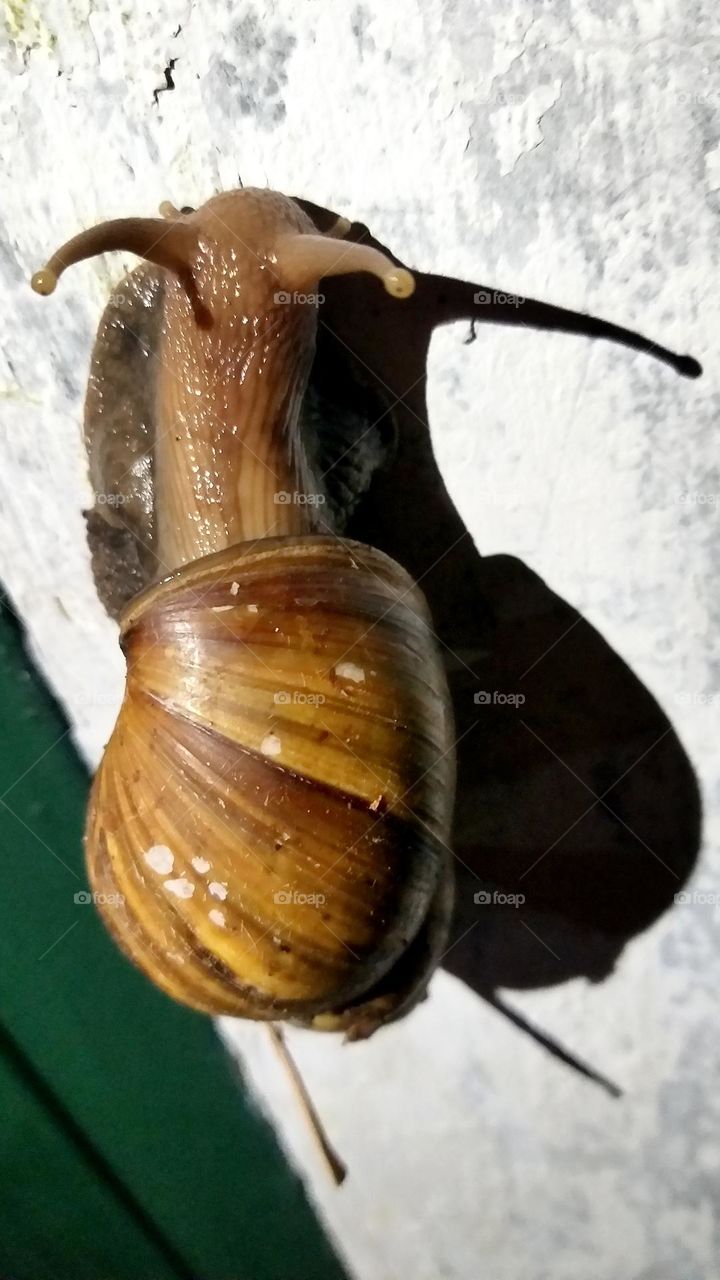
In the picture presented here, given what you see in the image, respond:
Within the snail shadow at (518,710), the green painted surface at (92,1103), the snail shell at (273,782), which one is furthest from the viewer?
the green painted surface at (92,1103)

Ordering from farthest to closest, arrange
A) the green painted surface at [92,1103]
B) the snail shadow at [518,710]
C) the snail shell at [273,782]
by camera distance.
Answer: the green painted surface at [92,1103] → the snail shadow at [518,710] → the snail shell at [273,782]

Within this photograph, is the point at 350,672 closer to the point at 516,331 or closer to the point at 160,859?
the point at 160,859

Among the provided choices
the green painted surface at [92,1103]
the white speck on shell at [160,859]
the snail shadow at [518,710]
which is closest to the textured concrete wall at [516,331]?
the snail shadow at [518,710]

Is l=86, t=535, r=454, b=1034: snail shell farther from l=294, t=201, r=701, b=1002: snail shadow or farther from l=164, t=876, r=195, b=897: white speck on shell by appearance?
l=294, t=201, r=701, b=1002: snail shadow

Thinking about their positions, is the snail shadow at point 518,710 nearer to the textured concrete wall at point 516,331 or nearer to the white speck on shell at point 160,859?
the textured concrete wall at point 516,331

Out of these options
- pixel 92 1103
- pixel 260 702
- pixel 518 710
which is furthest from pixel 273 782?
pixel 92 1103

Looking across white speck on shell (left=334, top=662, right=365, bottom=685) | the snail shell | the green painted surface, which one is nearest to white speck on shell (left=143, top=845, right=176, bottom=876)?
the snail shell
